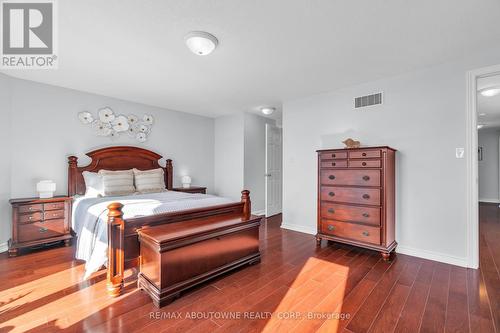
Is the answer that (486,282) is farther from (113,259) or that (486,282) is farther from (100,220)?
(100,220)

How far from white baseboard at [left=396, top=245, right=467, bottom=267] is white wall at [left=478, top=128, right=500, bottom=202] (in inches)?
272

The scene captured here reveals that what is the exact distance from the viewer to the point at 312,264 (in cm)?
264

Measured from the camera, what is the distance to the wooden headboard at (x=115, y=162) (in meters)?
3.54

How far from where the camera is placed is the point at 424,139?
113 inches

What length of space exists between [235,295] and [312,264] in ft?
3.49

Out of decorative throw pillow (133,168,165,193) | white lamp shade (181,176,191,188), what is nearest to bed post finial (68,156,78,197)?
decorative throw pillow (133,168,165,193)

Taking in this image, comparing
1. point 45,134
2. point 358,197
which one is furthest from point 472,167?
point 45,134

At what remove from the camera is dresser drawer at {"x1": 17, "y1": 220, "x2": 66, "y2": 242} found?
2.91 metres

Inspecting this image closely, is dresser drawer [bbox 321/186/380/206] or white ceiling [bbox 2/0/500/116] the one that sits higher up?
white ceiling [bbox 2/0/500/116]

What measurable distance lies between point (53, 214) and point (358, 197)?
4106 millimetres

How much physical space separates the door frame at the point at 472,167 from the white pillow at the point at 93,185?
479 cm

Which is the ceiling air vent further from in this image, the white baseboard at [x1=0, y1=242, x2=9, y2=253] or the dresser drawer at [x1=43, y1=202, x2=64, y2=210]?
the white baseboard at [x1=0, y1=242, x2=9, y2=253]

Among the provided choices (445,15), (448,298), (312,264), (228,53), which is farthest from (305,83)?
(448,298)

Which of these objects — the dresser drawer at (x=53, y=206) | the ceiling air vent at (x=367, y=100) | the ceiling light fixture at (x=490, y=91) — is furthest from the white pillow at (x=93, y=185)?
the ceiling light fixture at (x=490, y=91)
